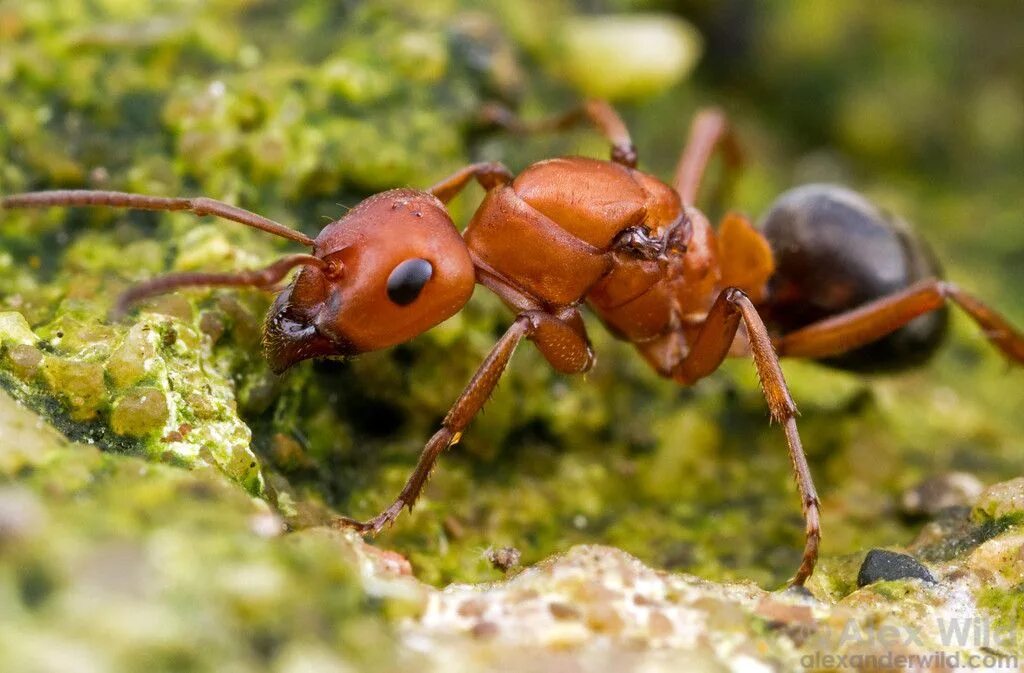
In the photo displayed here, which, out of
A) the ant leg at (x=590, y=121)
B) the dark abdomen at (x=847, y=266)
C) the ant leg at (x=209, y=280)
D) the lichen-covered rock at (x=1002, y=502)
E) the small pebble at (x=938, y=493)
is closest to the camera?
the ant leg at (x=209, y=280)

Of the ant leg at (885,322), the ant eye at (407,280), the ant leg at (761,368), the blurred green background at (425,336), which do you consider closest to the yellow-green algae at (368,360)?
the blurred green background at (425,336)

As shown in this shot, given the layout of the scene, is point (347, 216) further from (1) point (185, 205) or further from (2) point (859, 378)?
(2) point (859, 378)

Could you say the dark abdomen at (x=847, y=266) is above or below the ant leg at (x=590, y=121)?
below

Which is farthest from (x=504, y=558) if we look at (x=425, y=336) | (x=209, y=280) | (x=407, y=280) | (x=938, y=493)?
(x=938, y=493)

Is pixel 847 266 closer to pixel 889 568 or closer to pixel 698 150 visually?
pixel 698 150

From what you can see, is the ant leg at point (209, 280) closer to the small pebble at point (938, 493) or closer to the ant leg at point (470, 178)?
the ant leg at point (470, 178)

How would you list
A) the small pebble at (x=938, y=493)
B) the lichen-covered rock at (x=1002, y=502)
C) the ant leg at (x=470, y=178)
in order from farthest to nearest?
the ant leg at (x=470, y=178) → the small pebble at (x=938, y=493) → the lichen-covered rock at (x=1002, y=502)

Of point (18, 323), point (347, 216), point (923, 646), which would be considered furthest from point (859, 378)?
point (18, 323)

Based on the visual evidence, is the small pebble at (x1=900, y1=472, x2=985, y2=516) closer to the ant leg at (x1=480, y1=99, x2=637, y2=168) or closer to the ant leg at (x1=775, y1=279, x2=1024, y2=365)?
the ant leg at (x1=775, y1=279, x2=1024, y2=365)
